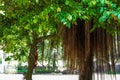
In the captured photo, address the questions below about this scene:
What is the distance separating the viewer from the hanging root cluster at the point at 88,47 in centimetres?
234

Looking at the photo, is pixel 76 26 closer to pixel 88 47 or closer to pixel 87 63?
pixel 88 47

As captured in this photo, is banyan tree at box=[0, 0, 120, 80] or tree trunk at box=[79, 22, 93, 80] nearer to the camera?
banyan tree at box=[0, 0, 120, 80]

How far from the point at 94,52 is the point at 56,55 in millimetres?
594

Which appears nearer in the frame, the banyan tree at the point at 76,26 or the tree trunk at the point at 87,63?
the banyan tree at the point at 76,26

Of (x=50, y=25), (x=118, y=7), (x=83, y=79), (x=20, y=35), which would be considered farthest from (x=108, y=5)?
(x=20, y=35)

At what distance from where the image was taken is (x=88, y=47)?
2377mm

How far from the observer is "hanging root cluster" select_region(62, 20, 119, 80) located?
234 cm

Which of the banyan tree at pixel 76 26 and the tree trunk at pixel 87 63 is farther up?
the banyan tree at pixel 76 26

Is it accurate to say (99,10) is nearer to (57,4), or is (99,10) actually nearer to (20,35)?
(57,4)

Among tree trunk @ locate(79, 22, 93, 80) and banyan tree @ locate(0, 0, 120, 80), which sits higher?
banyan tree @ locate(0, 0, 120, 80)

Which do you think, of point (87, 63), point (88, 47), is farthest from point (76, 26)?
point (87, 63)

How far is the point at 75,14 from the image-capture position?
1.67m

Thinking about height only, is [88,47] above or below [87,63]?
above

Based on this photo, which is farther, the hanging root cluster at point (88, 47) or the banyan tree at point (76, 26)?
the hanging root cluster at point (88, 47)
